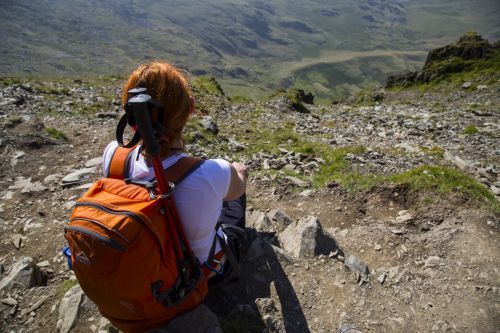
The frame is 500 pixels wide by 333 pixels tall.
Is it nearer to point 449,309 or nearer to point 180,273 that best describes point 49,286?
point 180,273

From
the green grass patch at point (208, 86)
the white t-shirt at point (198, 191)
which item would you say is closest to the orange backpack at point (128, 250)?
the white t-shirt at point (198, 191)

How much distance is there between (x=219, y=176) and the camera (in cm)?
411

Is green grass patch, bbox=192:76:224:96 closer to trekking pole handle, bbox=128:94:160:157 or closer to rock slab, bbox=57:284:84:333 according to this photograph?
rock slab, bbox=57:284:84:333

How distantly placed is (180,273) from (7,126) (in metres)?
14.0

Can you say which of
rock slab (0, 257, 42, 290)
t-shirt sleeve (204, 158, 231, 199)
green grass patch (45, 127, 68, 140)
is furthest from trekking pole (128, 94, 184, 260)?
green grass patch (45, 127, 68, 140)

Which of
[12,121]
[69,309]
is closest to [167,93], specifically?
[69,309]

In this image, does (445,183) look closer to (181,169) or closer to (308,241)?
(308,241)

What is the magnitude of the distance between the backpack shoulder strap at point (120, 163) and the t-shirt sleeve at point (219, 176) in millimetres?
1113

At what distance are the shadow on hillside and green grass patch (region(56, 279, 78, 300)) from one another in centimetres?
295

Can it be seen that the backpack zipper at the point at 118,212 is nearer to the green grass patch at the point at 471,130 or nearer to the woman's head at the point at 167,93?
the woman's head at the point at 167,93

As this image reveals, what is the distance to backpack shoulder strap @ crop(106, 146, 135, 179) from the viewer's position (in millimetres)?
4324

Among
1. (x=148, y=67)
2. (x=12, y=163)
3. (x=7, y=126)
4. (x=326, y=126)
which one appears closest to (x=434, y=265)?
(x=148, y=67)

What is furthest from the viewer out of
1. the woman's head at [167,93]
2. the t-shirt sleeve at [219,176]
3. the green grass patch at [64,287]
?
the green grass patch at [64,287]

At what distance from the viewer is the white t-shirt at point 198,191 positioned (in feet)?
12.9
